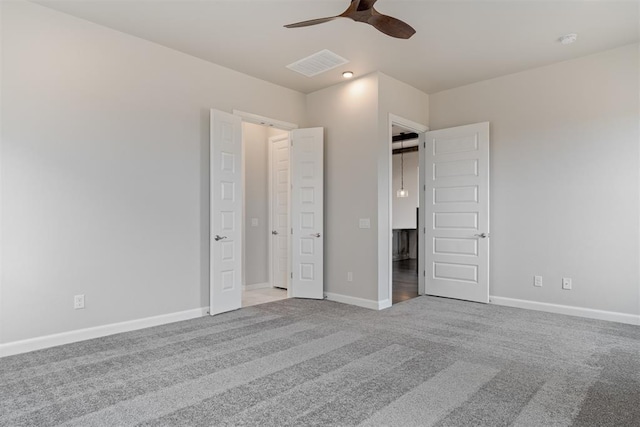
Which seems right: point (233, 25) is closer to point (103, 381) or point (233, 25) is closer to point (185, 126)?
point (185, 126)

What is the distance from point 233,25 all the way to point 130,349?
308 cm

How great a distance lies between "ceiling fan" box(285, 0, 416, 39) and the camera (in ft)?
8.74

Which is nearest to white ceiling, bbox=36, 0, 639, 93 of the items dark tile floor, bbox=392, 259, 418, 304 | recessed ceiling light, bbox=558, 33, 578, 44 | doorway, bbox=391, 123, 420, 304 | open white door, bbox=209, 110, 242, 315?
recessed ceiling light, bbox=558, 33, 578, 44

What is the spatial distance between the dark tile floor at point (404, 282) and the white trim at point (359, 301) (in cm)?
41

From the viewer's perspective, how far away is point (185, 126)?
4277 millimetres

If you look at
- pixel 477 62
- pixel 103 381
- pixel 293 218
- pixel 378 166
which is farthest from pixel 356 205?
pixel 103 381

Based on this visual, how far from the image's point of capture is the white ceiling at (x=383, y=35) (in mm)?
3311

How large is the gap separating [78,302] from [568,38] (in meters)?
5.36

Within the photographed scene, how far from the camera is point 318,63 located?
4512 mm

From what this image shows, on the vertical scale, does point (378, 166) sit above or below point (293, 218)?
above

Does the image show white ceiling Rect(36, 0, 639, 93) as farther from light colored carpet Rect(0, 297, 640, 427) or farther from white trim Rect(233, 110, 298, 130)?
light colored carpet Rect(0, 297, 640, 427)

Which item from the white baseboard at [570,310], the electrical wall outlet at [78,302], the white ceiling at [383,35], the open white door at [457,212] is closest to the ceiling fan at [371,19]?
the white ceiling at [383,35]

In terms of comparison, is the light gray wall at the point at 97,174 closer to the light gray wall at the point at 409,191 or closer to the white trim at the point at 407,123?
the white trim at the point at 407,123

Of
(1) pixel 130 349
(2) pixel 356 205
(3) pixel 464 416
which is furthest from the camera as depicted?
(2) pixel 356 205
